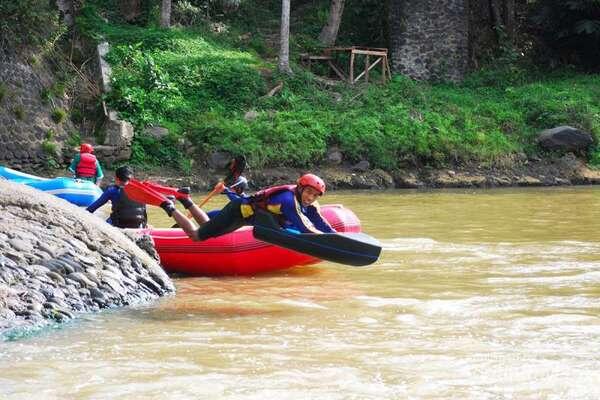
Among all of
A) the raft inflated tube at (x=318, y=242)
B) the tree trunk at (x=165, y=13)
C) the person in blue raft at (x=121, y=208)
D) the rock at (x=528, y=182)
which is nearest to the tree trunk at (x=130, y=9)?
the tree trunk at (x=165, y=13)

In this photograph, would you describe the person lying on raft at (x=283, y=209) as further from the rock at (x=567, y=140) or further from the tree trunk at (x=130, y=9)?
the tree trunk at (x=130, y=9)

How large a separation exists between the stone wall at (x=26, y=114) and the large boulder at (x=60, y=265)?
38.3ft

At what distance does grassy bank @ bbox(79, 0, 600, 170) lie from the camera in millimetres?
22938

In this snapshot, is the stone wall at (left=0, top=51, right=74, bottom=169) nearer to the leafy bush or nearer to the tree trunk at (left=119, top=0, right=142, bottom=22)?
the tree trunk at (left=119, top=0, right=142, bottom=22)

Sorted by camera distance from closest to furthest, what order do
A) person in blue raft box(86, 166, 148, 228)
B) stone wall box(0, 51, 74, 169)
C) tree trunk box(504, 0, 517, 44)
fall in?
person in blue raft box(86, 166, 148, 228)
stone wall box(0, 51, 74, 169)
tree trunk box(504, 0, 517, 44)

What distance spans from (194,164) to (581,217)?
28.7 feet

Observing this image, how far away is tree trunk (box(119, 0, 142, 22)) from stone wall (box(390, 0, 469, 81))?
267 inches

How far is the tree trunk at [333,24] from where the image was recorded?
91.2 ft

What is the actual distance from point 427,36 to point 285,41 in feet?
15.7

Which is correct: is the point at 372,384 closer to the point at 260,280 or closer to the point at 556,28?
the point at 260,280

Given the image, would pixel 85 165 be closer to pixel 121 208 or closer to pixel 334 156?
pixel 121 208

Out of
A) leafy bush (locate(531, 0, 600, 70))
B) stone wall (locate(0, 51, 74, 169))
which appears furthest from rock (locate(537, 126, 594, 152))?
stone wall (locate(0, 51, 74, 169))

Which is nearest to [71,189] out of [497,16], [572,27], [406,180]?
[406,180]

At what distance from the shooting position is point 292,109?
24.6 meters
